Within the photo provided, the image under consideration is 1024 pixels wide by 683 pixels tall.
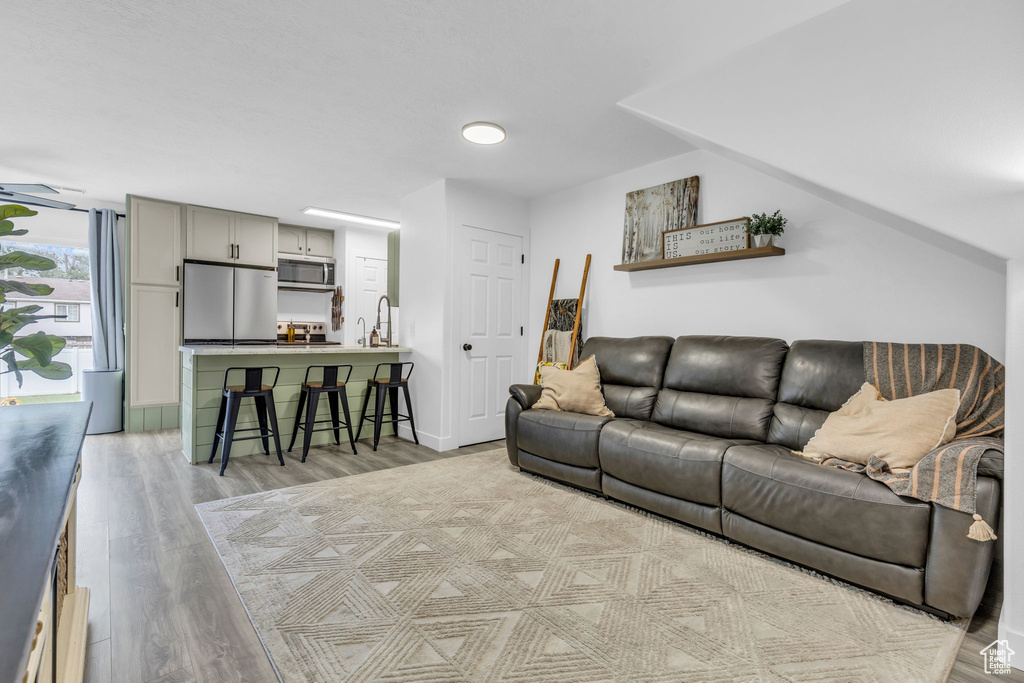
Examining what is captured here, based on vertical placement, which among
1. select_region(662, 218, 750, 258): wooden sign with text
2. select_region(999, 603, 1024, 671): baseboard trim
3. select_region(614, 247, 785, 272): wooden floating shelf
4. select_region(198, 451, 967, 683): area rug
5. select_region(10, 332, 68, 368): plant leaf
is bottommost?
select_region(198, 451, 967, 683): area rug

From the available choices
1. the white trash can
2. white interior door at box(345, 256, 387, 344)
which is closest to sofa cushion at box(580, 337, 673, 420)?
white interior door at box(345, 256, 387, 344)

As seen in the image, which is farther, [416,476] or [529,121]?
[416,476]

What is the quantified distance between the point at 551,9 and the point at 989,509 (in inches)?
99.0

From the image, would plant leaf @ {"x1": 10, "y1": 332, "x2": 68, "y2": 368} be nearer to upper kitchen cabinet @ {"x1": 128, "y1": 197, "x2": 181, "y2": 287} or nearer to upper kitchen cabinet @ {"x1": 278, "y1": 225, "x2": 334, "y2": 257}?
→ upper kitchen cabinet @ {"x1": 128, "y1": 197, "x2": 181, "y2": 287}

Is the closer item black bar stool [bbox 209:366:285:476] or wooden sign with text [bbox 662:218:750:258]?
wooden sign with text [bbox 662:218:750:258]

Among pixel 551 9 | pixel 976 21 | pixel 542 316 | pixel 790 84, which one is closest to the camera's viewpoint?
pixel 976 21

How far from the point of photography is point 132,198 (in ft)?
16.4

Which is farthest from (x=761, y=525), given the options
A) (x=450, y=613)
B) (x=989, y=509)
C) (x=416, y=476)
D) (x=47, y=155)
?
(x=47, y=155)

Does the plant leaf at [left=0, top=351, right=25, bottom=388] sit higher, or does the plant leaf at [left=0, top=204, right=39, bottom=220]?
the plant leaf at [left=0, top=204, right=39, bottom=220]

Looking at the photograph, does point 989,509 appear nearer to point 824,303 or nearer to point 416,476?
point 824,303

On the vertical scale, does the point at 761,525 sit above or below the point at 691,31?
below

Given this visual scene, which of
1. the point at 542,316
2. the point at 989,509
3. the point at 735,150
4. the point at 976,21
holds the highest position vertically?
the point at 976,21

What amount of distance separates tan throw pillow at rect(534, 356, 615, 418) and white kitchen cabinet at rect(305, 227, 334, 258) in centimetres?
422

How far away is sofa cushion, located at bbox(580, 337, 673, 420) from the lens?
3.49 meters
